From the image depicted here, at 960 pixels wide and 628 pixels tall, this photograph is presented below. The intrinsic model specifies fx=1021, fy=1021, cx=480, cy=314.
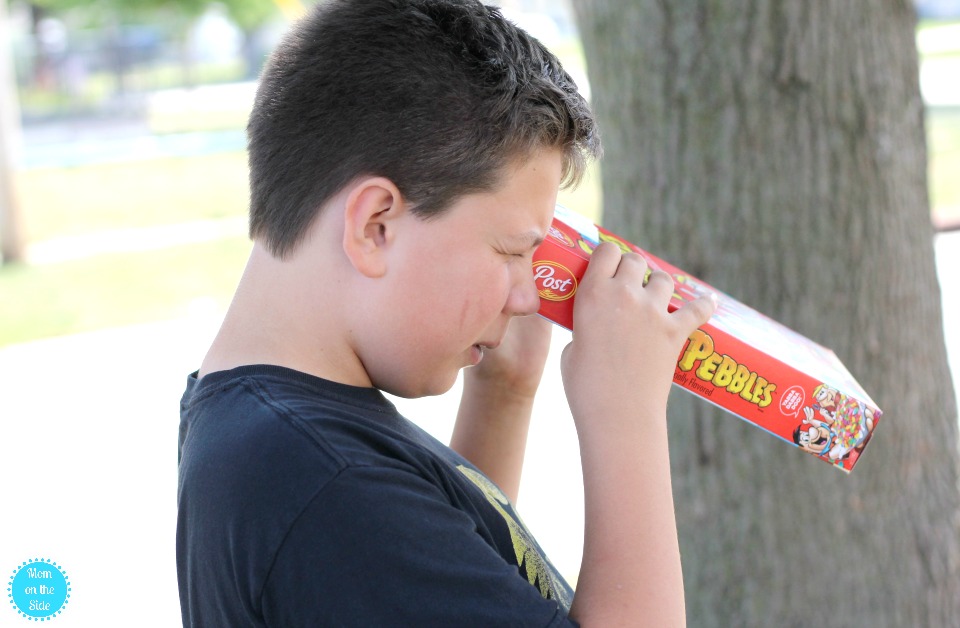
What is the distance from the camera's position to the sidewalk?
3352mm

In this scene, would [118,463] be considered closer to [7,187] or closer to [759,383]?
[759,383]

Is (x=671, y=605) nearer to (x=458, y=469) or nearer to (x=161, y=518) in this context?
(x=458, y=469)

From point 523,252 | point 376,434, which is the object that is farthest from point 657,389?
point 376,434

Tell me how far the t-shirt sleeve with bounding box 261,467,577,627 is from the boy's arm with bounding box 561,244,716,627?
0.46ft

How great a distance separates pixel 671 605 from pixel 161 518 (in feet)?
9.75

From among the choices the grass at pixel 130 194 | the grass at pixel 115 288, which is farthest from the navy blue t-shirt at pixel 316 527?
the grass at pixel 130 194

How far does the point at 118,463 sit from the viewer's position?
4.38 metres

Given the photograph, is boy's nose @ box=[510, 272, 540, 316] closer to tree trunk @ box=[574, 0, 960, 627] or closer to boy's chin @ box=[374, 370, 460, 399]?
boy's chin @ box=[374, 370, 460, 399]

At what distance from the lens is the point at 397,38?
1.24m

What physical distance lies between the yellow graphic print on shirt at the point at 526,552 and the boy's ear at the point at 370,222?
1.12ft

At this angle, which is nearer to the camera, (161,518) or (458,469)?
(458,469)

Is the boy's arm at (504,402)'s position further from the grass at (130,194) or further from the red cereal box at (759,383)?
the grass at (130,194)

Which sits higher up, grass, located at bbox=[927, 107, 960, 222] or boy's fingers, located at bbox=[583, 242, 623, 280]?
grass, located at bbox=[927, 107, 960, 222]

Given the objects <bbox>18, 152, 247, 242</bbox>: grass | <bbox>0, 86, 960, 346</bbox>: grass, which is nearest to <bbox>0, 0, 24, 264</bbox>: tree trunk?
<bbox>0, 86, 960, 346</bbox>: grass
